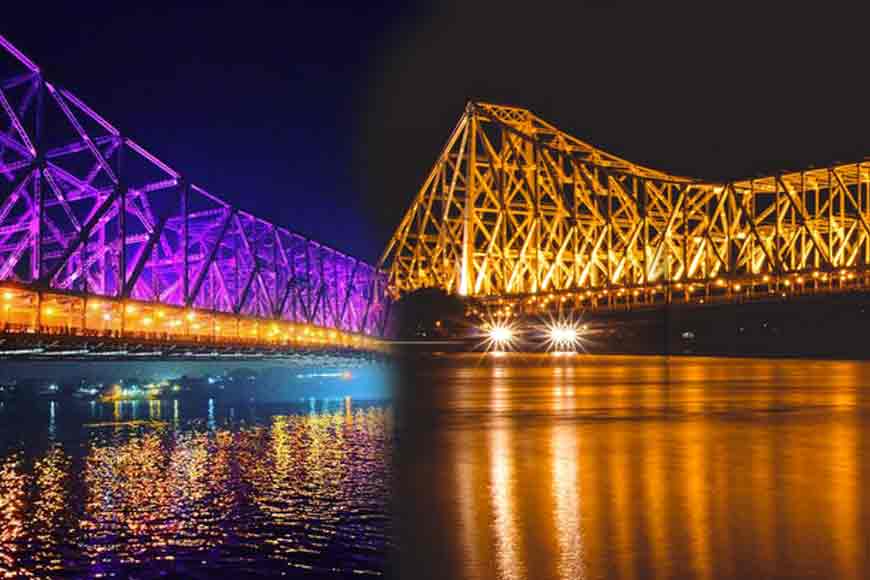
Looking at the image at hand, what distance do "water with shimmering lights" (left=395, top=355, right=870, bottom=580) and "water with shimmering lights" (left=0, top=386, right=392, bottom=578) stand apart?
107 cm

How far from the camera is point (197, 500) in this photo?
76.2 feet

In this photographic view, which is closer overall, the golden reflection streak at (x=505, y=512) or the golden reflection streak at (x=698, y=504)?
the golden reflection streak at (x=505, y=512)

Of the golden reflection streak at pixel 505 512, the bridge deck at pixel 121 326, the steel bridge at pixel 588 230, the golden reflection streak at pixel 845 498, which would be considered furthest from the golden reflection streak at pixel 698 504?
the steel bridge at pixel 588 230

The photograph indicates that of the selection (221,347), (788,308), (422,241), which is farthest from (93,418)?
(422,241)

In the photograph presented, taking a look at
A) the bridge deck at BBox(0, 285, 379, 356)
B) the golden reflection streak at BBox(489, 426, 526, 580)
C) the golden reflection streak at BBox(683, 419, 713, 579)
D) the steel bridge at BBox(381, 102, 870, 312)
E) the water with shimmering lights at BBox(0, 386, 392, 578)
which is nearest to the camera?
the golden reflection streak at BBox(489, 426, 526, 580)

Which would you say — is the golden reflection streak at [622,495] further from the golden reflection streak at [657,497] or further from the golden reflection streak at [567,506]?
the golden reflection streak at [567,506]

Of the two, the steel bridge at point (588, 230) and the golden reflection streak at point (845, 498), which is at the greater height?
the steel bridge at point (588, 230)

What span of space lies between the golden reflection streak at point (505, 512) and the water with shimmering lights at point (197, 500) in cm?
191

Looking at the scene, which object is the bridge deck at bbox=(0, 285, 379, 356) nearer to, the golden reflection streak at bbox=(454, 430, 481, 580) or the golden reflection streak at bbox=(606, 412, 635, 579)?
the golden reflection streak at bbox=(454, 430, 481, 580)

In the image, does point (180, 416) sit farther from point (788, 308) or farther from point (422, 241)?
point (422, 241)

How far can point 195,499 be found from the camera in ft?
76.6

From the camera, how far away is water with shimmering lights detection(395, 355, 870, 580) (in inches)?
685

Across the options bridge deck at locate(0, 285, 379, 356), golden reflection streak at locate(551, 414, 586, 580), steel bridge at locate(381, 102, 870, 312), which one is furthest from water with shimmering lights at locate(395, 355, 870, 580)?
steel bridge at locate(381, 102, 870, 312)

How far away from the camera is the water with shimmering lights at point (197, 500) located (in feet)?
59.2
